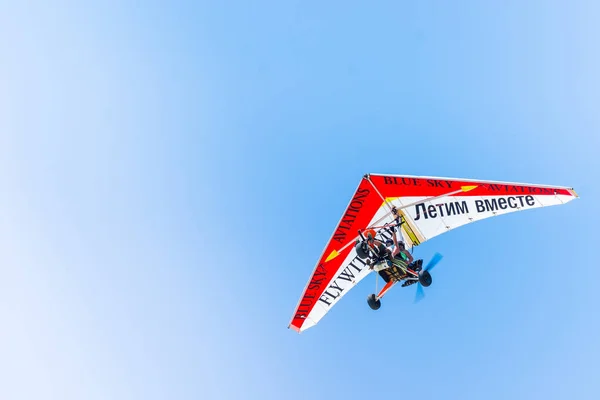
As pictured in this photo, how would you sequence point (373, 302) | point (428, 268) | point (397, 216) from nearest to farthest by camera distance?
point (428, 268)
point (373, 302)
point (397, 216)

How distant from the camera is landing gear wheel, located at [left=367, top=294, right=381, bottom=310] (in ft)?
91.9

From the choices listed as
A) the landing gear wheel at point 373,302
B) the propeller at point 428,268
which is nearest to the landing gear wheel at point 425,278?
the propeller at point 428,268

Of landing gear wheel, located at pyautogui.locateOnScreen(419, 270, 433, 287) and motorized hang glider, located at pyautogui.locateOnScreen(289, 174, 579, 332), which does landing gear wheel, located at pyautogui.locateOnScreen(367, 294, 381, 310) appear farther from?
landing gear wheel, located at pyautogui.locateOnScreen(419, 270, 433, 287)

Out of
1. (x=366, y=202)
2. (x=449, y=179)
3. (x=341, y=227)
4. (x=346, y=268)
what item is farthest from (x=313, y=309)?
(x=449, y=179)

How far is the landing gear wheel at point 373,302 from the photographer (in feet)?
91.9

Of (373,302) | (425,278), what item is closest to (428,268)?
(425,278)

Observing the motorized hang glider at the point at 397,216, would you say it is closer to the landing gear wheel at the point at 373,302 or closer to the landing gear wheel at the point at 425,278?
the landing gear wheel at the point at 373,302

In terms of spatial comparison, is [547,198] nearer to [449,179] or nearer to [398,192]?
[449,179]

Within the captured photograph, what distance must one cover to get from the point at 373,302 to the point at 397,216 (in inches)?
202

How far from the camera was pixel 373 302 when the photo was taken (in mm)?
28109

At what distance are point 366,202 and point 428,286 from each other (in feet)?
19.2

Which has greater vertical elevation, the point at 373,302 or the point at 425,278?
the point at 373,302

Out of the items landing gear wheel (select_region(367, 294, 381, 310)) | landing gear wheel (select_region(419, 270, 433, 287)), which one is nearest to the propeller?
landing gear wheel (select_region(419, 270, 433, 287))

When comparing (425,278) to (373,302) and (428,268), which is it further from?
(373,302)
